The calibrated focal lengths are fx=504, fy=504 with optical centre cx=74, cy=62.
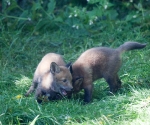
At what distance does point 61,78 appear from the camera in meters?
7.57

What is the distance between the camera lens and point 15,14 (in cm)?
1199

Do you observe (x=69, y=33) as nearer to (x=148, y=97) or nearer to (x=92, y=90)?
(x=92, y=90)

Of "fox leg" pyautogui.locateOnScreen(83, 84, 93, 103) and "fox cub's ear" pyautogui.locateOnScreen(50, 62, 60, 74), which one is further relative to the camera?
"fox leg" pyautogui.locateOnScreen(83, 84, 93, 103)

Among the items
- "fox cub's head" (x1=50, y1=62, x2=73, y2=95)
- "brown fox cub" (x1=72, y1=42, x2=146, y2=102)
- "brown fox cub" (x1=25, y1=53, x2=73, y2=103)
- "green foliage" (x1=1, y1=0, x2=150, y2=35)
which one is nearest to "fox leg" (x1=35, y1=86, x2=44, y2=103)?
"brown fox cub" (x1=25, y1=53, x2=73, y2=103)

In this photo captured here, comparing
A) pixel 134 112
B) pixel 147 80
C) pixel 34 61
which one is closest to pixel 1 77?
pixel 34 61

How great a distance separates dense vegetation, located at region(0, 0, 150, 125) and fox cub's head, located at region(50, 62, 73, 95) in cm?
22

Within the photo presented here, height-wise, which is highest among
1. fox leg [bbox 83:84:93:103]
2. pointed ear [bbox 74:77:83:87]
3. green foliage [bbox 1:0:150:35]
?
green foliage [bbox 1:0:150:35]

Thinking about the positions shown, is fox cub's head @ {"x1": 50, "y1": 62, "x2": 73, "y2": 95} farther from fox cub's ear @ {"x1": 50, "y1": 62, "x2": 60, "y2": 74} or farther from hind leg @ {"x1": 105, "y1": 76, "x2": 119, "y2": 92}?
hind leg @ {"x1": 105, "y1": 76, "x2": 119, "y2": 92}

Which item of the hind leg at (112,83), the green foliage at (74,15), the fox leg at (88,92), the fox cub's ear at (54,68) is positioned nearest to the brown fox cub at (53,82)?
the fox cub's ear at (54,68)

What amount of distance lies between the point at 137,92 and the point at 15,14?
219 inches

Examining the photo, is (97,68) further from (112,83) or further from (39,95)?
(39,95)

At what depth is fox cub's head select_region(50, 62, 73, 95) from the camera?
24.7 ft

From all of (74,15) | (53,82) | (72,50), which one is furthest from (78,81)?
(74,15)

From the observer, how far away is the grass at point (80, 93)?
646cm
